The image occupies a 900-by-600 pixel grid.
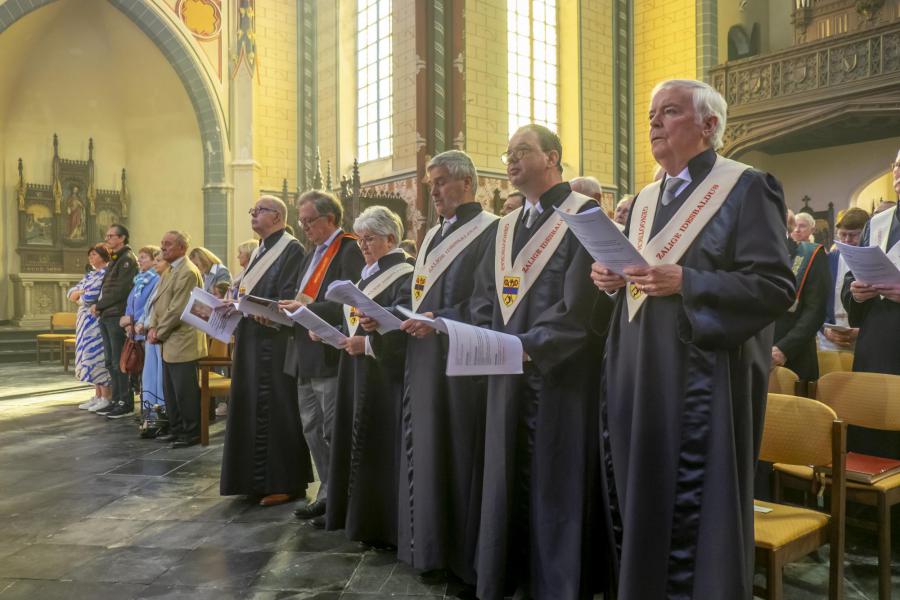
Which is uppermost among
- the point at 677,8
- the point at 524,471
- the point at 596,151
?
the point at 677,8

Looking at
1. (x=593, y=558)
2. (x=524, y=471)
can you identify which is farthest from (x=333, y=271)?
(x=593, y=558)

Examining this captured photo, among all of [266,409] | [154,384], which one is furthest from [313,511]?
[154,384]

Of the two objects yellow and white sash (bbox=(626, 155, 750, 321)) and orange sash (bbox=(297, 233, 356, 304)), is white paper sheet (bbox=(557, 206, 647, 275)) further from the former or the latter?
orange sash (bbox=(297, 233, 356, 304))

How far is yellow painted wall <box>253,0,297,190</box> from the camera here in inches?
551

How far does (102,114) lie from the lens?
14.4 m

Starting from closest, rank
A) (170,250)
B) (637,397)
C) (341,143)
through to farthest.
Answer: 1. (637,397)
2. (170,250)
3. (341,143)

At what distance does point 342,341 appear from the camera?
328 centimetres

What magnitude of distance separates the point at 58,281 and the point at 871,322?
529 inches

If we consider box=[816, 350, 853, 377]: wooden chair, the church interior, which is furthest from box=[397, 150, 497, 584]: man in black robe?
the church interior

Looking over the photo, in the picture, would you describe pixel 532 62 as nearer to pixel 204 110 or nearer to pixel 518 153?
pixel 204 110

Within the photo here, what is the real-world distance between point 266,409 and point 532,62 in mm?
9985

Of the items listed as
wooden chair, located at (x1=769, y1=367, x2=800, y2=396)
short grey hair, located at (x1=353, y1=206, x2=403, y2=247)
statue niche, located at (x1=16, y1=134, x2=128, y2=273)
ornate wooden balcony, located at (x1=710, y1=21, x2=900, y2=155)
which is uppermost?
ornate wooden balcony, located at (x1=710, y1=21, x2=900, y2=155)

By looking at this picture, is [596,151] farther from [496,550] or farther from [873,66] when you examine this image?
[496,550]

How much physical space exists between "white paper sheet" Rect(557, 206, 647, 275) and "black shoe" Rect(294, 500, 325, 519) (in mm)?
2355
